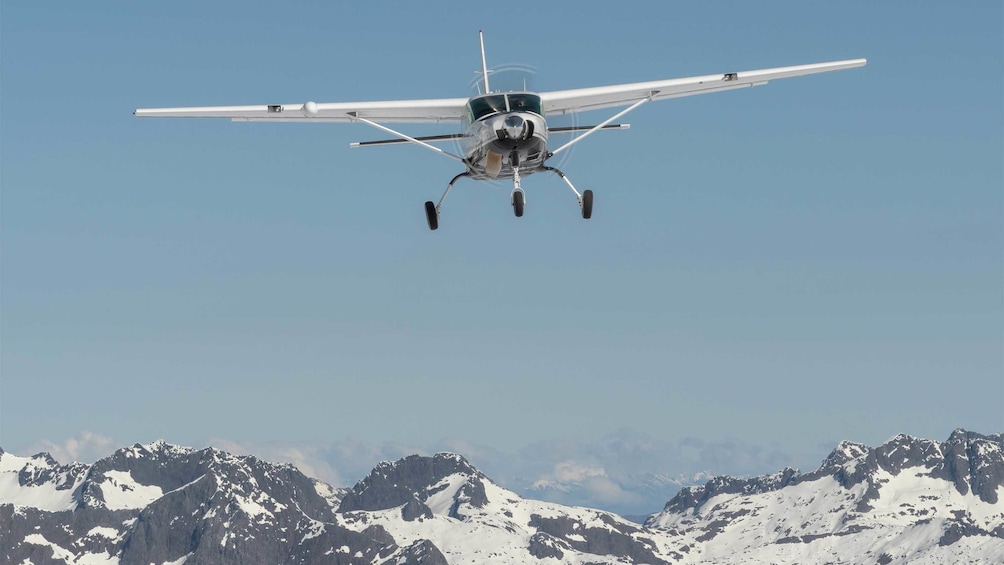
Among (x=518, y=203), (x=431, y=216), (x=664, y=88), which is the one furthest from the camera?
(x=664, y=88)


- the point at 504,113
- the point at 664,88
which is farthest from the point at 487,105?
the point at 664,88

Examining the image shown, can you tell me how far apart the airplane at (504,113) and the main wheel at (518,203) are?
2.1 inches

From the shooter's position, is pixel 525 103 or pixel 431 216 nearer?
pixel 525 103

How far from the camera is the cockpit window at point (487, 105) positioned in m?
82.4

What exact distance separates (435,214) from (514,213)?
32.2 ft

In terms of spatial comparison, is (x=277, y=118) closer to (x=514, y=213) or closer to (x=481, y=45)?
(x=481, y=45)

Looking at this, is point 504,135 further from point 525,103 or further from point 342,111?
point 342,111

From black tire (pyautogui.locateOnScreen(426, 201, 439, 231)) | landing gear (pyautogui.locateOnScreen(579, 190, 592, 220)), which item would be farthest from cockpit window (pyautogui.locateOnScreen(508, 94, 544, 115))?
black tire (pyautogui.locateOnScreen(426, 201, 439, 231))

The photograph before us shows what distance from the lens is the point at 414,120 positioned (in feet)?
306

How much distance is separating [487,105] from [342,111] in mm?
12012

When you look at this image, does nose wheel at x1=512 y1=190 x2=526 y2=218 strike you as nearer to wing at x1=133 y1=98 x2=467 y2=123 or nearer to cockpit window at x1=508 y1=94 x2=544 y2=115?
cockpit window at x1=508 y1=94 x2=544 y2=115

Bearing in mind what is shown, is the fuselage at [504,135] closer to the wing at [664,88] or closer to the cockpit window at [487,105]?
the cockpit window at [487,105]

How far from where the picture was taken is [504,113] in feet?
267

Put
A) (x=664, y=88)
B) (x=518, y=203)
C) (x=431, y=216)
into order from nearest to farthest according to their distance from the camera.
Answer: (x=518, y=203), (x=431, y=216), (x=664, y=88)
